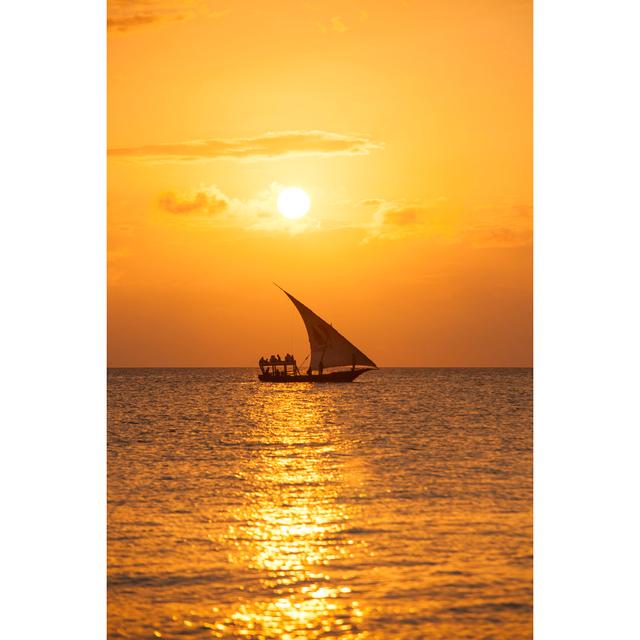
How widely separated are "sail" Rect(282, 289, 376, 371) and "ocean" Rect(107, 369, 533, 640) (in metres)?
15.1

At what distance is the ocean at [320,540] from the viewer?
5367 millimetres

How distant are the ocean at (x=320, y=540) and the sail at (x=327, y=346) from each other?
15085 millimetres

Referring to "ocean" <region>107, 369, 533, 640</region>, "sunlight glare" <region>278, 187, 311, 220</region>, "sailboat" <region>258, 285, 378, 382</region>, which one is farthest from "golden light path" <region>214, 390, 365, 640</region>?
"sailboat" <region>258, 285, 378, 382</region>

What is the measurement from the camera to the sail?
32.9 metres

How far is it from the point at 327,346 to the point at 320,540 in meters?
28.3

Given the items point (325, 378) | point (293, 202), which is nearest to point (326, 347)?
point (325, 378)

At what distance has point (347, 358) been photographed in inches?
1451
